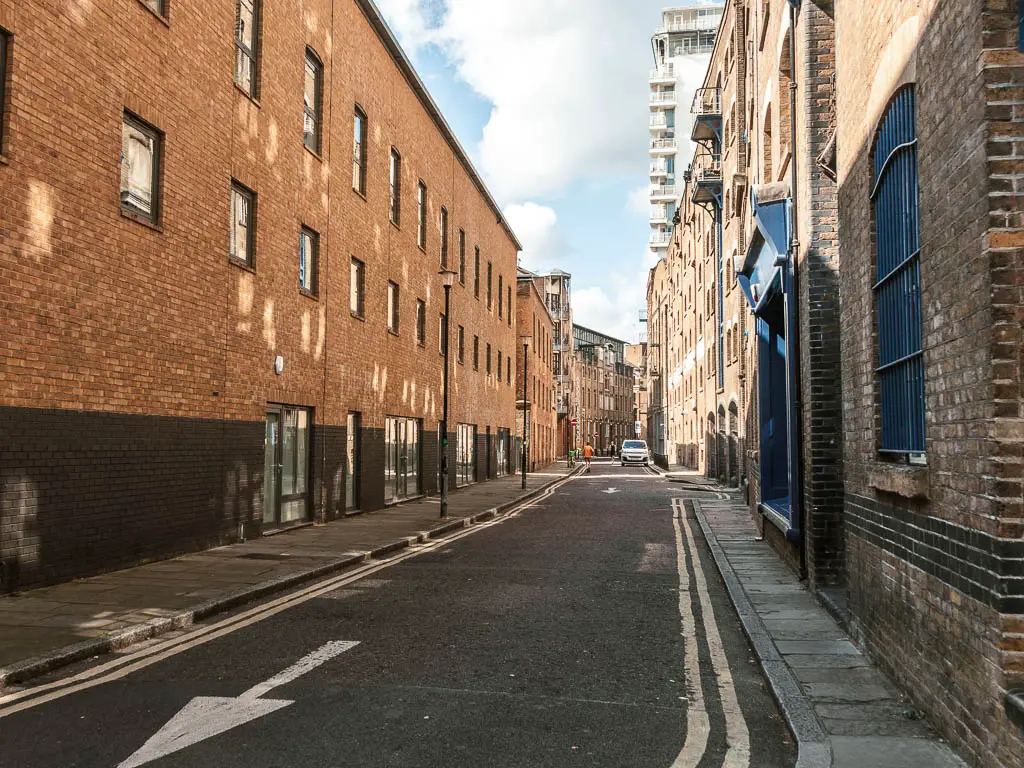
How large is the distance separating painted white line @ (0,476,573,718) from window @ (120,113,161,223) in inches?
208

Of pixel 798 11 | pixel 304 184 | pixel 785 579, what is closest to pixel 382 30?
pixel 304 184

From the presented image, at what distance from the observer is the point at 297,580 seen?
10102mm

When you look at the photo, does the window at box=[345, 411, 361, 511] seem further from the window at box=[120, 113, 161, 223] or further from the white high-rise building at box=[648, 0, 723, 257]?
the white high-rise building at box=[648, 0, 723, 257]

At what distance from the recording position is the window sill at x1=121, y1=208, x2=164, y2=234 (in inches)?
413

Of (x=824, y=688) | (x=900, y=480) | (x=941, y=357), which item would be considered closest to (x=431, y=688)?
(x=824, y=688)

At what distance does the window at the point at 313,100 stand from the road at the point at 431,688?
993 cm

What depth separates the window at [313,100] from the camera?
16627 mm

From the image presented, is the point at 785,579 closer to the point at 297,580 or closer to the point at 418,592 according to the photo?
the point at 418,592

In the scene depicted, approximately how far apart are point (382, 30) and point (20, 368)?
14402 mm

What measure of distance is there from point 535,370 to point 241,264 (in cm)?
3829

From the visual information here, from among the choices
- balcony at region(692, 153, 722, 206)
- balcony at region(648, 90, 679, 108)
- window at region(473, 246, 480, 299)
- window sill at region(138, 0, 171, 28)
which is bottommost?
window sill at region(138, 0, 171, 28)

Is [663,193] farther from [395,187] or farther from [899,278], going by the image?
[899,278]

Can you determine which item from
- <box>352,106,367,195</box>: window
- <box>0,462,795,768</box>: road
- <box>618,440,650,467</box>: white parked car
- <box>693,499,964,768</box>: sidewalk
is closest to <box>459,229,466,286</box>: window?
<box>352,106,367,195</box>: window

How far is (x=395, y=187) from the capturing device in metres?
22.4
